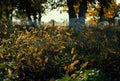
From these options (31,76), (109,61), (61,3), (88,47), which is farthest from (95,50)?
(61,3)

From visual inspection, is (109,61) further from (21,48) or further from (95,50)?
(21,48)

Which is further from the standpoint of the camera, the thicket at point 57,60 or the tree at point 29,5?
the tree at point 29,5

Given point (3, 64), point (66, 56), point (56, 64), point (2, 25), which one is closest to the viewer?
point (3, 64)

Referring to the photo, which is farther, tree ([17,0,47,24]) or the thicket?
tree ([17,0,47,24])

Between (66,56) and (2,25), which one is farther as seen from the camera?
(2,25)

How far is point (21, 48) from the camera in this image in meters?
8.67

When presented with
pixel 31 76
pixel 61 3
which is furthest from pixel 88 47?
pixel 61 3

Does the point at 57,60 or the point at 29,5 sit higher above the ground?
the point at 57,60

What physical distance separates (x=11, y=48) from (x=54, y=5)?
2754 centimetres

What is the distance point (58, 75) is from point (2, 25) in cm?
679

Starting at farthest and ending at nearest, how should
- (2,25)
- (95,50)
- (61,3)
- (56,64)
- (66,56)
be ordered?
(61,3) → (2,25) → (95,50) → (66,56) → (56,64)

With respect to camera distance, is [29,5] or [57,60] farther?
[29,5]

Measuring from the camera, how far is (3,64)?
7051 mm

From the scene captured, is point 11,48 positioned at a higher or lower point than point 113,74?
higher
